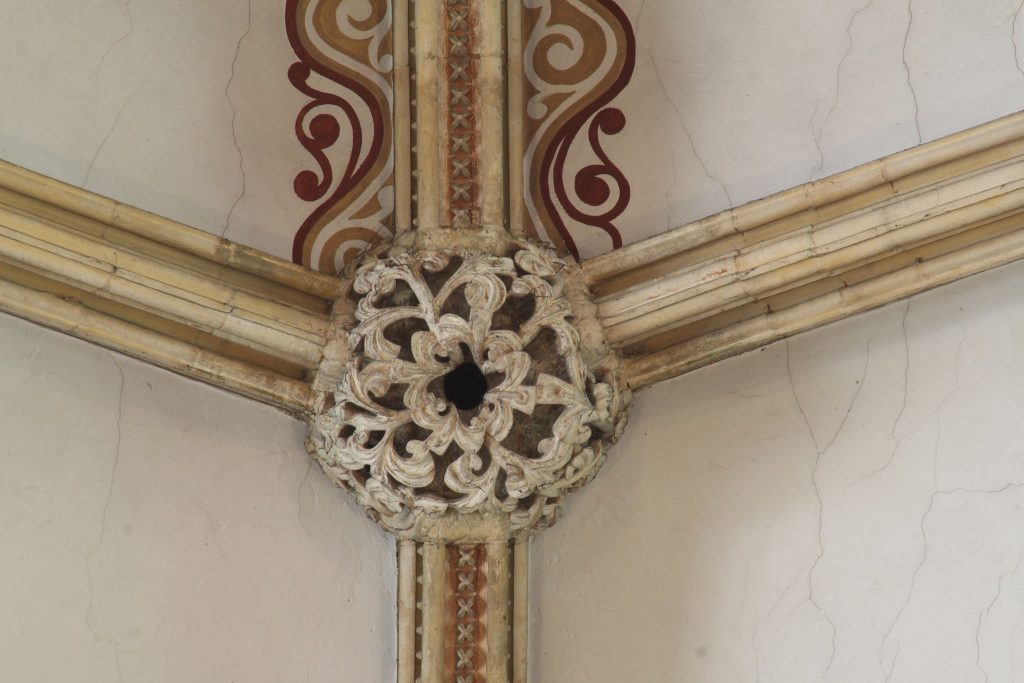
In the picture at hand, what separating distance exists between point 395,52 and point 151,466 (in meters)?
0.96

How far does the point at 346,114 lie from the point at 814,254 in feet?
3.23

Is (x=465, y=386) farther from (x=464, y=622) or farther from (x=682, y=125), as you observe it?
(x=682, y=125)

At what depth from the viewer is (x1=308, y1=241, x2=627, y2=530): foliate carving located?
288cm

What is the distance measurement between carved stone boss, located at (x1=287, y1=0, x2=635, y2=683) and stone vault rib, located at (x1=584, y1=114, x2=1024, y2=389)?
11 cm

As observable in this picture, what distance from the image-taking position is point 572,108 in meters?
3.17

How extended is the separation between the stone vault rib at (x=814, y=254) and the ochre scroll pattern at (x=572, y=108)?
0.45ft

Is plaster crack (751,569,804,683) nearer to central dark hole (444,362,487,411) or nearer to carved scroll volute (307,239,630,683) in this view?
carved scroll volute (307,239,630,683)

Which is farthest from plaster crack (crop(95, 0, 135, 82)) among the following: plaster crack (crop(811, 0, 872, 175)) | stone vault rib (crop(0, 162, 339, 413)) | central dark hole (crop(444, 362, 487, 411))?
plaster crack (crop(811, 0, 872, 175))

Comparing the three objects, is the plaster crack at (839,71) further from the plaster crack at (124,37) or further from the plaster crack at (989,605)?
the plaster crack at (124,37)

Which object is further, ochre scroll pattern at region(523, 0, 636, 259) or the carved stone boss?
ochre scroll pattern at region(523, 0, 636, 259)

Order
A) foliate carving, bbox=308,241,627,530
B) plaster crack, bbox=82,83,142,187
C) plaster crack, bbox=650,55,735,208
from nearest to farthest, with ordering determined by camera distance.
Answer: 1. foliate carving, bbox=308,241,627,530
2. plaster crack, bbox=82,83,142,187
3. plaster crack, bbox=650,55,735,208

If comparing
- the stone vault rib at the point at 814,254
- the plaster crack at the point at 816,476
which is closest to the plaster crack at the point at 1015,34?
the stone vault rib at the point at 814,254

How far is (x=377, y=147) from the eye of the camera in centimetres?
314

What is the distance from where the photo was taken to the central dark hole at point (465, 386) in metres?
3.00
